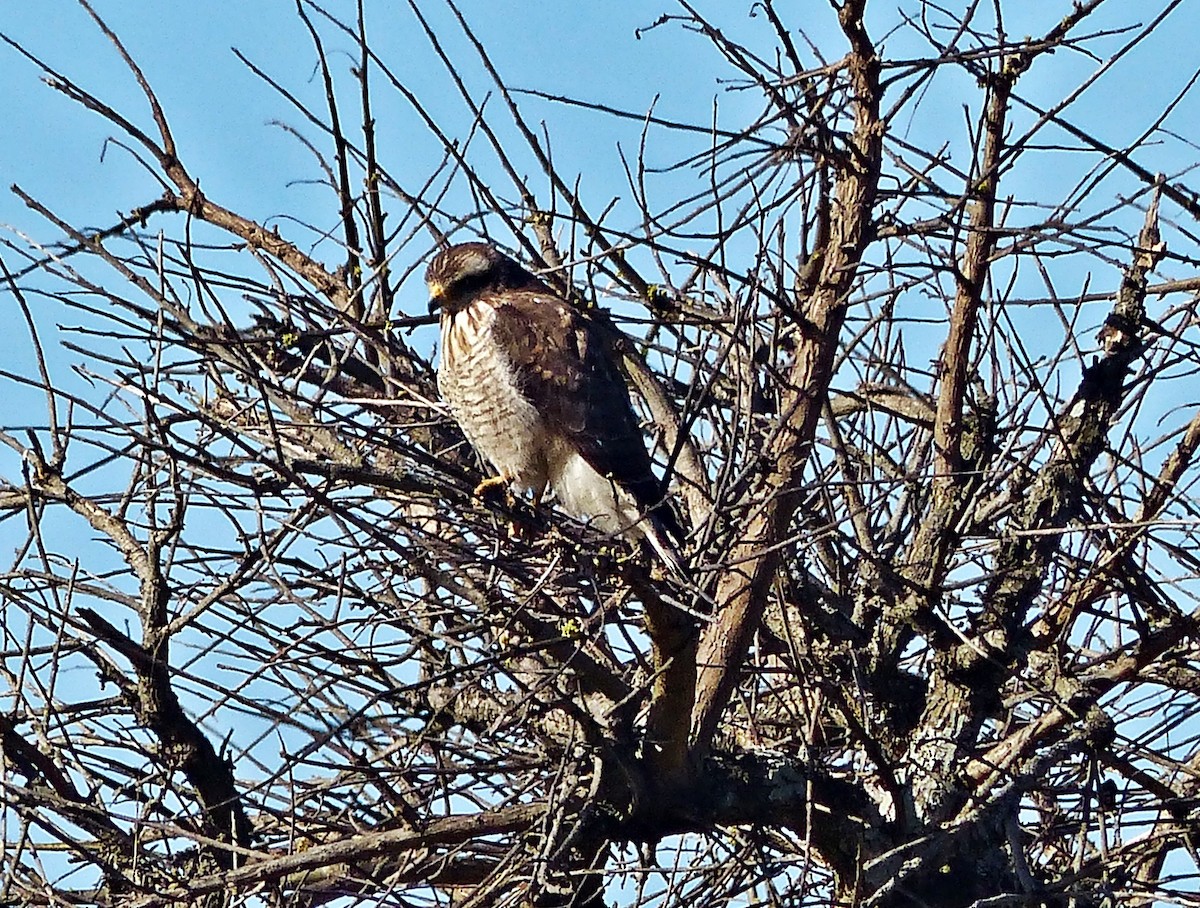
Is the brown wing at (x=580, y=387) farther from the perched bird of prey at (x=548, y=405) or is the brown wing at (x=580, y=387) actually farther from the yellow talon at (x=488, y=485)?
the yellow talon at (x=488, y=485)

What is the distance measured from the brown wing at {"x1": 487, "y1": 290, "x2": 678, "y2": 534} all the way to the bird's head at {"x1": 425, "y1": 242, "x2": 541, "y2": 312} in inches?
7.6

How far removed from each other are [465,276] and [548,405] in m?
0.72

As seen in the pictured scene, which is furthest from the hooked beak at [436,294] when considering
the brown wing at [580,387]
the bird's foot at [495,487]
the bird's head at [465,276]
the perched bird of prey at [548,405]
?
the bird's foot at [495,487]

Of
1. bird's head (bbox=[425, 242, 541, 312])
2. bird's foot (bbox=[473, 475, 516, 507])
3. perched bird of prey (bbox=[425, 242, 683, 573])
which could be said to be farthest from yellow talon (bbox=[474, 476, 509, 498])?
bird's head (bbox=[425, 242, 541, 312])

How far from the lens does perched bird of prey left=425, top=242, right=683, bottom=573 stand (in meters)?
5.23

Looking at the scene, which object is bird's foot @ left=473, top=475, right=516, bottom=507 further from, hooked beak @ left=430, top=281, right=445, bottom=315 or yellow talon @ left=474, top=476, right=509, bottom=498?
hooked beak @ left=430, top=281, right=445, bottom=315

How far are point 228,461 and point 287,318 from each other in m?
0.95

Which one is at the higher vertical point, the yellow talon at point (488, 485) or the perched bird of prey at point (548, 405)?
the perched bird of prey at point (548, 405)

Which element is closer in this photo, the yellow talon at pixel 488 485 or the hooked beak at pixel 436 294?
the yellow talon at pixel 488 485

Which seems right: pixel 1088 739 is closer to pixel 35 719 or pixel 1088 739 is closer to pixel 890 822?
pixel 890 822

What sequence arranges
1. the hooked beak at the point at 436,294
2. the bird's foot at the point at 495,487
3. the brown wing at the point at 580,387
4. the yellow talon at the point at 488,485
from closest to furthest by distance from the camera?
1. the yellow talon at the point at 488,485
2. the bird's foot at the point at 495,487
3. the brown wing at the point at 580,387
4. the hooked beak at the point at 436,294

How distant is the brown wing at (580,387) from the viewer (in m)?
5.22

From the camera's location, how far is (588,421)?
17.3 ft

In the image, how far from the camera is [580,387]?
17.5 feet
